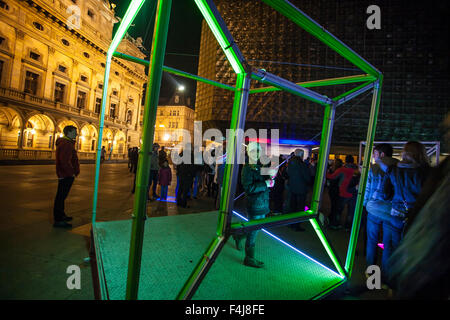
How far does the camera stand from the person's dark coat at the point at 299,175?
564cm

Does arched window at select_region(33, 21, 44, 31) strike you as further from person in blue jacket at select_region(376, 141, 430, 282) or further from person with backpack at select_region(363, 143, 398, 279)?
person in blue jacket at select_region(376, 141, 430, 282)

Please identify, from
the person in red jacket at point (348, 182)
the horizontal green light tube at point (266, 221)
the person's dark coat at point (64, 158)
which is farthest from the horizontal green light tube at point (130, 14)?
the person in red jacket at point (348, 182)

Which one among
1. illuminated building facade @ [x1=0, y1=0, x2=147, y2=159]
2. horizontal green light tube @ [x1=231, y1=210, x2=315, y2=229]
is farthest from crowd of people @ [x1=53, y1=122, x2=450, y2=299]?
illuminated building facade @ [x1=0, y1=0, x2=147, y2=159]

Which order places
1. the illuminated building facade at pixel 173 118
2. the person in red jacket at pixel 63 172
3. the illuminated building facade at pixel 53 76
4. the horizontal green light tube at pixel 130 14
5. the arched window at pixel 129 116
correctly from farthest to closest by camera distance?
the illuminated building facade at pixel 173 118, the arched window at pixel 129 116, the illuminated building facade at pixel 53 76, the person in red jacket at pixel 63 172, the horizontal green light tube at pixel 130 14

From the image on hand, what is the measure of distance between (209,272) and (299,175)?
3.86 m

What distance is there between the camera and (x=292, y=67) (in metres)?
18.6

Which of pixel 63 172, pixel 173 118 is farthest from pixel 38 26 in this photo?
pixel 173 118

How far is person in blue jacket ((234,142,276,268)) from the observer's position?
10.0 feet

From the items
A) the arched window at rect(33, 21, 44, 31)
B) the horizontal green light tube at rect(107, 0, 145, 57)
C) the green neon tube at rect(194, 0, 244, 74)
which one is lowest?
the green neon tube at rect(194, 0, 244, 74)

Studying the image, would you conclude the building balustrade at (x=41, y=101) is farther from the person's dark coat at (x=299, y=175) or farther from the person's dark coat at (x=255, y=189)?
the person's dark coat at (x=255, y=189)

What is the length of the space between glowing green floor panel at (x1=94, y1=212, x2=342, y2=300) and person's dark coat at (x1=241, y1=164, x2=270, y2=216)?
823 mm

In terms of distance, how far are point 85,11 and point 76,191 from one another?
31.7m

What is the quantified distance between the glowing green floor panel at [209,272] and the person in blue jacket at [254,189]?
217mm

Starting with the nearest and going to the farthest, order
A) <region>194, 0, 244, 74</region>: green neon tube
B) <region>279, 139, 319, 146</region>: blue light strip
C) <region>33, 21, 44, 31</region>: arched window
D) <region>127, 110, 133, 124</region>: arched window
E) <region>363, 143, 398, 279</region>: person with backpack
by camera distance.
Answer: <region>194, 0, 244, 74</region>: green neon tube → <region>363, 143, 398, 279</region>: person with backpack → <region>279, 139, 319, 146</region>: blue light strip → <region>33, 21, 44, 31</region>: arched window → <region>127, 110, 133, 124</region>: arched window
